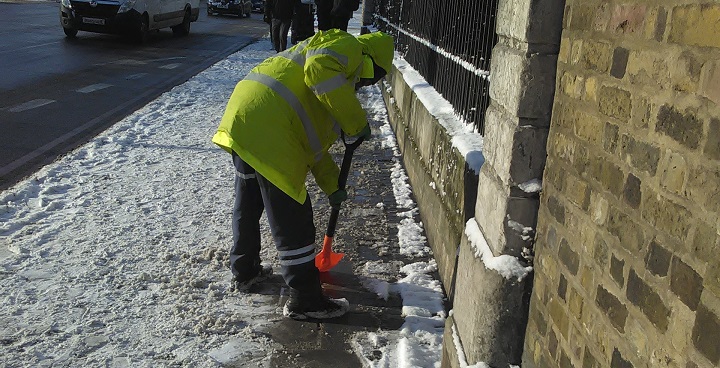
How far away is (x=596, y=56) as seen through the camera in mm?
2186

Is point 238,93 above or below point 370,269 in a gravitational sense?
above

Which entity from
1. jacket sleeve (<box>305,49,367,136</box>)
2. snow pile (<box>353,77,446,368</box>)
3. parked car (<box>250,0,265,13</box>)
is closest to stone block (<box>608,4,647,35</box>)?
jacket sleeve (<box>305,49,367,136</box>)

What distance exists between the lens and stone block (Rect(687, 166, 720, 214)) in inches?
57.5

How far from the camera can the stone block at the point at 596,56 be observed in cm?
210

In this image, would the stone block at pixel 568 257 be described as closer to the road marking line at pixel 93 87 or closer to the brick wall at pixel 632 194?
the brick wall at pixel 632 194

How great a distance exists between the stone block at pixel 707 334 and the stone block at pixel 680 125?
0.38 meters

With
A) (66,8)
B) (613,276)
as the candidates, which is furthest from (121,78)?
(613,276)

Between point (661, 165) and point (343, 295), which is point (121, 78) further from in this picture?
point (661, 165)

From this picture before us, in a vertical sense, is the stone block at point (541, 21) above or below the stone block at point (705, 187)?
above

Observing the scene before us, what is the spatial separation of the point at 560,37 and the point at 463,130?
6.92ft

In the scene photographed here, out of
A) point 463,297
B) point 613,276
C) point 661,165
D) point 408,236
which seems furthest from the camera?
point 408,236

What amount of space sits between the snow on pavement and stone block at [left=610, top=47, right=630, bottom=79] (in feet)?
6.08

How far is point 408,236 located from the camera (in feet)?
17.1

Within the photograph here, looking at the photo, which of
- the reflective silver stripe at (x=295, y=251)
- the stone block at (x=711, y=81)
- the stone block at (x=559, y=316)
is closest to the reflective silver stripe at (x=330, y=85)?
the reflective silver stripe at (x=295, y=251)
